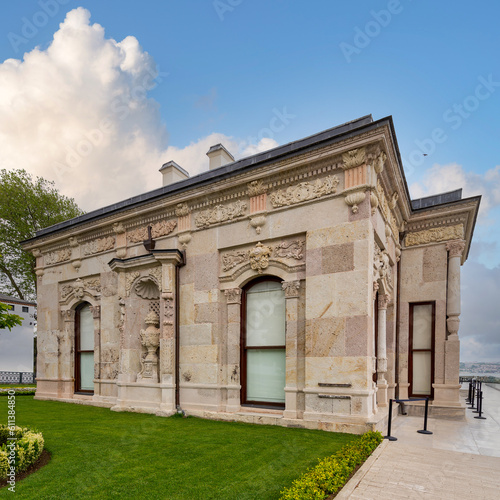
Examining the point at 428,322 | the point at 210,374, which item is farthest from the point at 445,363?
the point at 210,374

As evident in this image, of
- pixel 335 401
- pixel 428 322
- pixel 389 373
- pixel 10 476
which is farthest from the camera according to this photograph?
pixel 428 322

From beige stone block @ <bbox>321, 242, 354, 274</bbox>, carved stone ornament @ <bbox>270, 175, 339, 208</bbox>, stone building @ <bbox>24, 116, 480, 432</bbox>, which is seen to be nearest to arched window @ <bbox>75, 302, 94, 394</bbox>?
stone building @ <bbox>24, 116, 480, 432</bbox>

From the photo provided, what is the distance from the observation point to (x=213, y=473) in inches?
210

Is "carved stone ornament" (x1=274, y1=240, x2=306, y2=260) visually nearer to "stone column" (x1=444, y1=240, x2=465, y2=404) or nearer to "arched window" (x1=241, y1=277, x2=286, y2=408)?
"arched window" (x1=241, y1=277, x2=286, y2=408)

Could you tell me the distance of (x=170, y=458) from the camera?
6.08 m

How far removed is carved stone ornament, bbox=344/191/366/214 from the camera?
26.2ft

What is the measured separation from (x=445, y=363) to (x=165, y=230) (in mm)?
9480

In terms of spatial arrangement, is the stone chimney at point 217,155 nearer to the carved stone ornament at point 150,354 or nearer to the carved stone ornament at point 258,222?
the carved stone ornament at point 258,222

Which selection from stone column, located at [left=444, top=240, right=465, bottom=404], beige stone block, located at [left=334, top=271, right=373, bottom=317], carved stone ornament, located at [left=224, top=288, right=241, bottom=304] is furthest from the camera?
stone column, located at [left=444, top=240, right=465, bottom=404]

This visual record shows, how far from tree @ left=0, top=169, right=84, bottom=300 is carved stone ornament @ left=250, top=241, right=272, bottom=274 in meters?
18.4

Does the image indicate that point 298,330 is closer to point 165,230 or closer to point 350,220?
point 350,220

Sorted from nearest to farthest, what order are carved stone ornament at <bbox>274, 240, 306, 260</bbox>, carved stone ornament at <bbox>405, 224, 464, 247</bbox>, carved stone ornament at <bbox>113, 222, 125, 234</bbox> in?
carved stone ornament at <bbox>274, 240, 306, 260</bbox>
carved stone ornament at <bbox>405, 224, 464, 247</bbox>
carved stone ornament at <bbox>113, 222, 125, 234</bbox>

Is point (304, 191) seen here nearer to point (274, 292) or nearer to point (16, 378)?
point (274, 292)

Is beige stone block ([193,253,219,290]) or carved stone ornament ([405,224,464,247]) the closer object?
beige stone block ([193,253,219,290])
